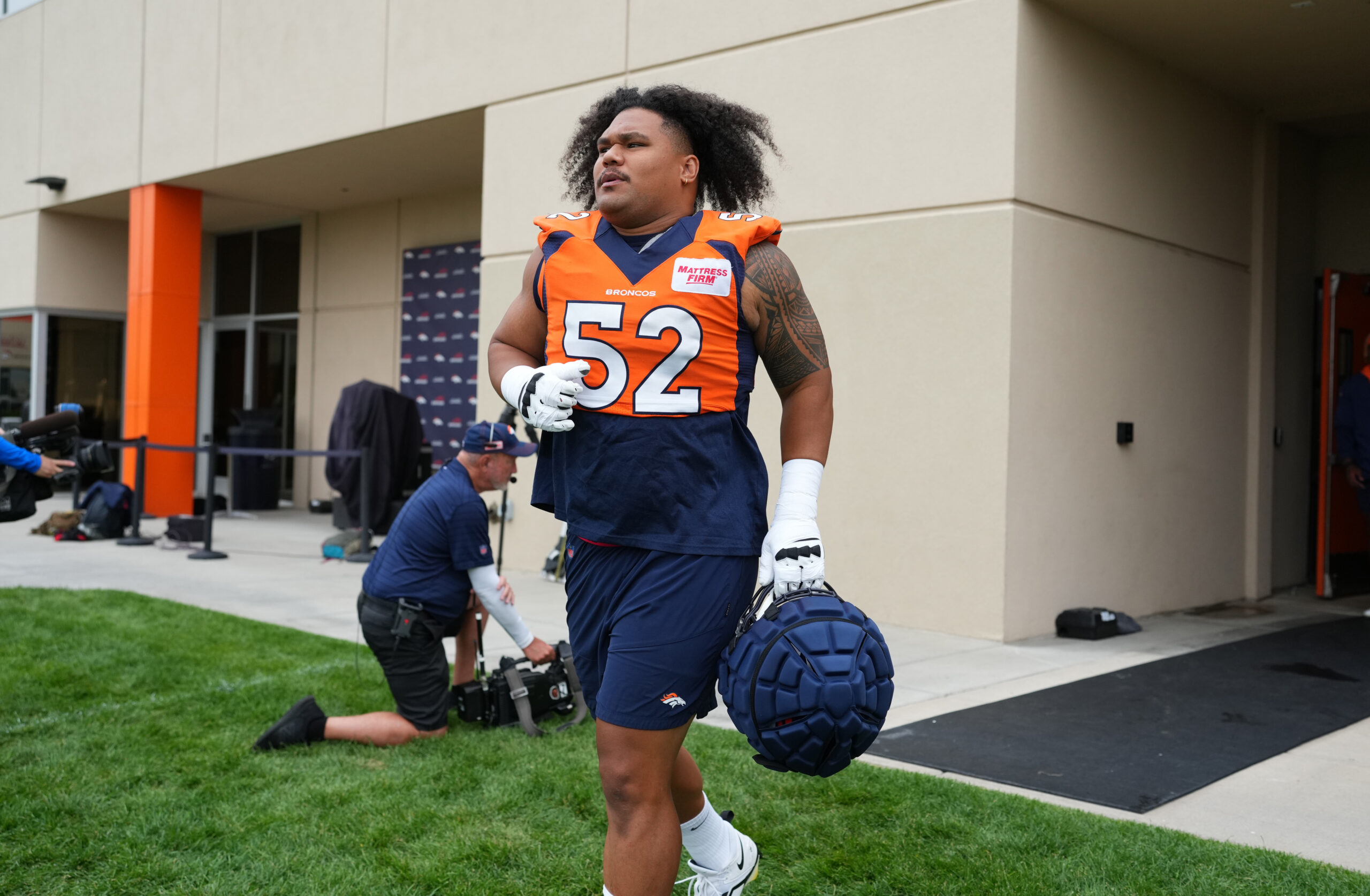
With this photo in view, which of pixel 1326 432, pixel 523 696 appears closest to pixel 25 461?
pixel 523 696

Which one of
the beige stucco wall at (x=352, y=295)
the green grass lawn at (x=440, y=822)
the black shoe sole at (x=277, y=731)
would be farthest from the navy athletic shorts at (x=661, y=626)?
the beige stucco wall at (x=352, y=295)

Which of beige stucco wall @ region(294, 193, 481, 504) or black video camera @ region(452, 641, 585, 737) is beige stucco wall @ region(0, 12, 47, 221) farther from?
black video camera @ region(452, 641, 585, 737)

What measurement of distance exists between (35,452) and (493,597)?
7.17ft

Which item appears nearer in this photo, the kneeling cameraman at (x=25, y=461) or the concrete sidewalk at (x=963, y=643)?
the concrete sidewalk at (x=963, y=643)

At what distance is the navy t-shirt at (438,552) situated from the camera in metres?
4.88

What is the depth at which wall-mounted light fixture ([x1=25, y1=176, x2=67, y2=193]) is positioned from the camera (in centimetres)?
1569

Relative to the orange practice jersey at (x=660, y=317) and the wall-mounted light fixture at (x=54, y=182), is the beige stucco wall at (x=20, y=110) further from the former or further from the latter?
the orange practice jersey at (x=660, y=317)

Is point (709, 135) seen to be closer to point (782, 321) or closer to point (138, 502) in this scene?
point (782, 321)

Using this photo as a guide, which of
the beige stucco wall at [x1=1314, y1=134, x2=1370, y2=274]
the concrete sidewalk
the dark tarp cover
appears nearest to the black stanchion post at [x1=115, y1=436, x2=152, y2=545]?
the concrete sidewalk

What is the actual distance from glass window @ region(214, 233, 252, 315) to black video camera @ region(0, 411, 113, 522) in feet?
41.0

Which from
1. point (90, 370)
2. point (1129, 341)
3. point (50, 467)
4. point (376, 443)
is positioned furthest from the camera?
point (90, 370)

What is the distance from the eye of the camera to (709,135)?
3.07 m

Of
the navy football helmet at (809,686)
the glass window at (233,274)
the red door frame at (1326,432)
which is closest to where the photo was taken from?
the navy football helmet at (809,686)

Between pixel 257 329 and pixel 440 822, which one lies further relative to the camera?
pixel 257 329
